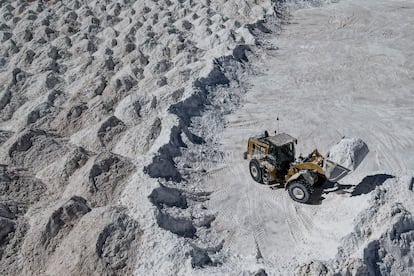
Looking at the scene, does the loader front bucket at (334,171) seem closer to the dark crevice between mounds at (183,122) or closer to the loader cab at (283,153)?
the loader cab at (283,153)

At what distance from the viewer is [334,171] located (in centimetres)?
1301

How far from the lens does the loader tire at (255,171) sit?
14695 mm

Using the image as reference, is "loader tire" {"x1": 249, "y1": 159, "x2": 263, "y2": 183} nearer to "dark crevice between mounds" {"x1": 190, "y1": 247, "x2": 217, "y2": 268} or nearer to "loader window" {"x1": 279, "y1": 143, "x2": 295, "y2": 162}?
"loader window" {"x1": 279, "y1": 143, "x2": 295, "y2": 162}

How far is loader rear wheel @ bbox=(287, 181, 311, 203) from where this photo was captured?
1349 cm

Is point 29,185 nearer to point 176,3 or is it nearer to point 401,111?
point 401,111

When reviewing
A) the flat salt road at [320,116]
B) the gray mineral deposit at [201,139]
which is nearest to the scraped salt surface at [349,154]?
the gray mineral deposit at [201,139]

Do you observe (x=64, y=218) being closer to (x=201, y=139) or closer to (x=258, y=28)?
(x=201, y=139)

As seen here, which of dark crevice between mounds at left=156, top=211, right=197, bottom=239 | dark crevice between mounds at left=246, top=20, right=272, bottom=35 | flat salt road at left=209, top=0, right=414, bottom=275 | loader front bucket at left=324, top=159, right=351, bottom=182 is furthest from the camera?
dark crevice between mounds at left=246, top=20, right=272, bottom=35

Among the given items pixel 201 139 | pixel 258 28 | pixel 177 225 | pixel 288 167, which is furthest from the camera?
pixel 258 28

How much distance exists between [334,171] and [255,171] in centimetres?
276

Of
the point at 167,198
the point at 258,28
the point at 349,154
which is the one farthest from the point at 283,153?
the point at 258,28

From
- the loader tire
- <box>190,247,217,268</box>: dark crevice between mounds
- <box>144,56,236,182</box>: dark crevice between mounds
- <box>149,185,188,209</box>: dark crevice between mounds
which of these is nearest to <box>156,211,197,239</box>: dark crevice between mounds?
<box>149,185,188,209</box>: dark crevice between mounds

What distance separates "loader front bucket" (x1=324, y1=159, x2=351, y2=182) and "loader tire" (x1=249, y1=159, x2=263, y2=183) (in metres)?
2.32

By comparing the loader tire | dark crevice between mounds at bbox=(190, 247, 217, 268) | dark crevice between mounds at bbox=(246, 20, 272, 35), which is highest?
dark crevice between mounds at bbox=(190, 247, 217, 268)
